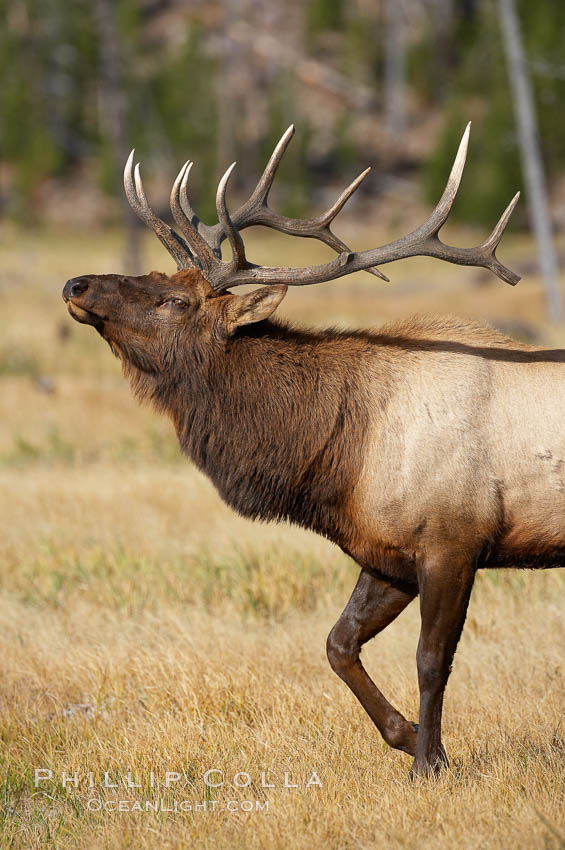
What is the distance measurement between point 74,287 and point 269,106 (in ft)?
163

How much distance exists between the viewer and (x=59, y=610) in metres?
6.46

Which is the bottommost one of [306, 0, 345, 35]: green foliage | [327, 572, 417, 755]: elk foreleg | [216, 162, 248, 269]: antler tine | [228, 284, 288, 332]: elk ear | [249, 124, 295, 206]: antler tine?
[327, 572, 417, 755]: elk foreleg

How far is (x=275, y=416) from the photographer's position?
468cm

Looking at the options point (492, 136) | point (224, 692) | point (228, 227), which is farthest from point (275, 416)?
point (492, 136)

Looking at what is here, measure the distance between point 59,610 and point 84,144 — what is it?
2012 inches

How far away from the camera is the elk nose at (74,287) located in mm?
4688

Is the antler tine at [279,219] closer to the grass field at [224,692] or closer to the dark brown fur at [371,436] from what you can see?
the dark brown fur at [371,436]

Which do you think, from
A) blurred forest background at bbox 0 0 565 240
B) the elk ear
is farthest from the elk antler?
blurred forest background at bbox 0 0 565 240

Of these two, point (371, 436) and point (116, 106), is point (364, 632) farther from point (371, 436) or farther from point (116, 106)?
point (116, 106)

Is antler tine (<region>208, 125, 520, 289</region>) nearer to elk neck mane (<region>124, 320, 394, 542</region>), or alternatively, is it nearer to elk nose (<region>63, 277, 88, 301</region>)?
elk neck mane (<region>124, 320, 394, 542</region>)

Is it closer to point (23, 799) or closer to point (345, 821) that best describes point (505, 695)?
point (345, 821)

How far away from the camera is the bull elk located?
4285 mm

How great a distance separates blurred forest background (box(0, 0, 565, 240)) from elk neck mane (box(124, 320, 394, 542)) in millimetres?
34393

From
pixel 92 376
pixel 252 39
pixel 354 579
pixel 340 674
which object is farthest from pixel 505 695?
pixel 252 39
